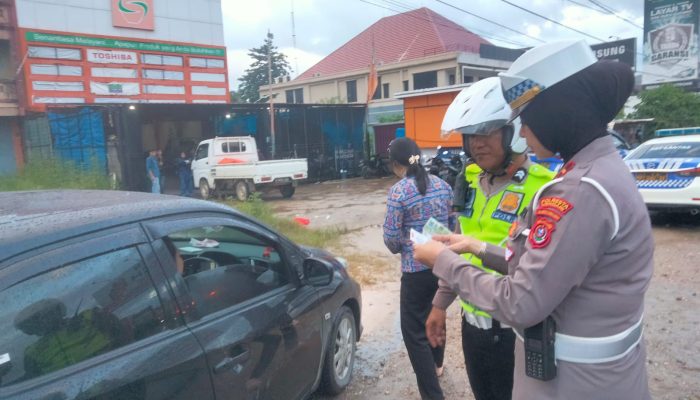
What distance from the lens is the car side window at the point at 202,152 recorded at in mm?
16422

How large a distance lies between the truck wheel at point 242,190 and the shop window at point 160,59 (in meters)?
11.5

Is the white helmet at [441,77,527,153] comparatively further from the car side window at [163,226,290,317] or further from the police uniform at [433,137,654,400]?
the car side window at [163,226,290,317]

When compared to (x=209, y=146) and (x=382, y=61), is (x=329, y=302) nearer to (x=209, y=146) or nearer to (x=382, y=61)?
(x=209, y=146)

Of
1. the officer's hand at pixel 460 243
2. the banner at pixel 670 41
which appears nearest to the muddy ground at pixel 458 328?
the officer's hand at pixel 460 243

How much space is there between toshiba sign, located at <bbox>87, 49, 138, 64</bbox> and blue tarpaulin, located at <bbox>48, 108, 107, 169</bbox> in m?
5.36

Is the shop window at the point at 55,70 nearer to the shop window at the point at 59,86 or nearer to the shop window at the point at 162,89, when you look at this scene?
the shop window at the point at 59,86

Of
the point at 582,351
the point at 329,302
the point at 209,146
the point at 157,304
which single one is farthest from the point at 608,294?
the point at 209,146

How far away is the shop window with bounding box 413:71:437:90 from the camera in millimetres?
26188

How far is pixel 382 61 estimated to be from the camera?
31.5 meters

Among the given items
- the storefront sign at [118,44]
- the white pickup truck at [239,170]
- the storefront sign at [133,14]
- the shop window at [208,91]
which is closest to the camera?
the white pickup truck at [239,170]

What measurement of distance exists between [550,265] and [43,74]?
22.9 m

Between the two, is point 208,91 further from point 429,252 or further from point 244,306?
point 429,252

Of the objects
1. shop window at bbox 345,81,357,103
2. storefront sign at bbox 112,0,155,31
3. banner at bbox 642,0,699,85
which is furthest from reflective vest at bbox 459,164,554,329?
shop window at bbox 345,81,357,103

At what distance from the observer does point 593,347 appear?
1.34 m
